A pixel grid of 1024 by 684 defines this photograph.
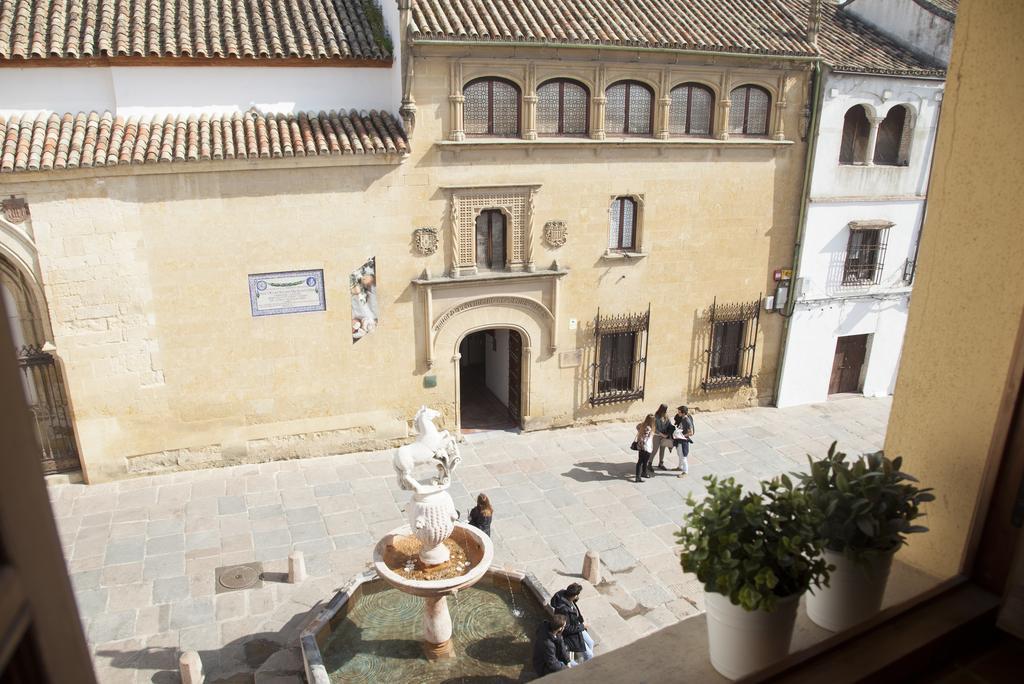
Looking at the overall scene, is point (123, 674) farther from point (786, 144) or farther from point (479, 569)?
point (786, 144)

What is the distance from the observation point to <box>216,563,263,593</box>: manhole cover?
1008cm

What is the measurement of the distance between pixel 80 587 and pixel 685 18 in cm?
1487

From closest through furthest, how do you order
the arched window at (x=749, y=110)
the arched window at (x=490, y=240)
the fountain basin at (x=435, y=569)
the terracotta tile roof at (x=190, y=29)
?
the fountain basin at (x=435, y=569) → the terracotta tile roof at (x=190, y=29) → the arched window at (x=490, y=240) → the arched window at (x=749, y=110)

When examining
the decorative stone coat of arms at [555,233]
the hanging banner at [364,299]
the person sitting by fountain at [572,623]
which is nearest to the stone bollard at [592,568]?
the person sitting by fountain at [572,623]

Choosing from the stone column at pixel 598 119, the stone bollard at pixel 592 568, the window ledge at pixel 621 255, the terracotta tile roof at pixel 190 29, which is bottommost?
the stone bollard at pixel 592 568

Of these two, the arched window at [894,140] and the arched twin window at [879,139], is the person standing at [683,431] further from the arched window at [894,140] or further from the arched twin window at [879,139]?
the arched window at [894,140]

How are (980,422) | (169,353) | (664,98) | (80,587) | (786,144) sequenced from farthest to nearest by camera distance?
(786,144), (664,98), (169,353), (80,587), (980,422)

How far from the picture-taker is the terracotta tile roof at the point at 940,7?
16.1 meters

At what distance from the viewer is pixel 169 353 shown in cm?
1267

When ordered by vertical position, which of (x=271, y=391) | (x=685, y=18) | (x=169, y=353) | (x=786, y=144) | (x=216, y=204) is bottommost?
(x=271, y=391)

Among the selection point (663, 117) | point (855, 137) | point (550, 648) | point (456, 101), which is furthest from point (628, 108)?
point (550, 648)

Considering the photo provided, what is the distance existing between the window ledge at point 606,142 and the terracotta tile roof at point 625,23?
1.76 metres

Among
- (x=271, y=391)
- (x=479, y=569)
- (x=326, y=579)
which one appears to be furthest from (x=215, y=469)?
(x=479, y=569)

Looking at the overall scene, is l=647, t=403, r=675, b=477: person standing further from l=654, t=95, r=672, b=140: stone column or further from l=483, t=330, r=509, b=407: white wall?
l=654, t=95, r=672, b=140: stone column
